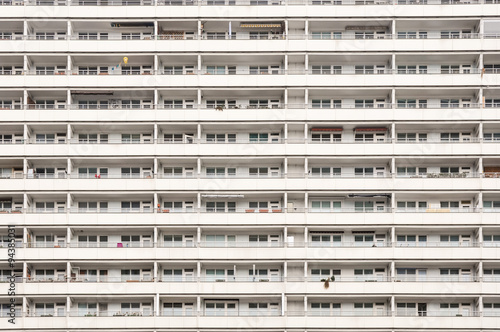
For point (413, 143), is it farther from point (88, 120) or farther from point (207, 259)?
point (88, 120)

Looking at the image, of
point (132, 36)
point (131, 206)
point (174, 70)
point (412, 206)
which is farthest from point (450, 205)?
point (132, 36)

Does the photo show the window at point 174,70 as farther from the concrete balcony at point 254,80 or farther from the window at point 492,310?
the window at point 492,310

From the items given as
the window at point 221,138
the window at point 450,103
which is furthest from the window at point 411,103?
the window at point 221,138

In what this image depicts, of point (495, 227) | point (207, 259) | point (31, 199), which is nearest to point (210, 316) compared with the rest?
point (207, 259)

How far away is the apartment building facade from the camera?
Result: 210ft

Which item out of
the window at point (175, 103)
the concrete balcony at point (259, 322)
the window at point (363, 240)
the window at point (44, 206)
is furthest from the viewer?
the window at point (175, 103)

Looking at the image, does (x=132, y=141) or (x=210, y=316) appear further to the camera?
(x=132, y=141)

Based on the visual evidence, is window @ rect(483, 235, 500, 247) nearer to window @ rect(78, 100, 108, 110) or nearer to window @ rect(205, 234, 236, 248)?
window @ rect(205, 234, 236, 248)

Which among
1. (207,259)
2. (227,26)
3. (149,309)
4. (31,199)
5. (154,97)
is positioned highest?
(227,26)

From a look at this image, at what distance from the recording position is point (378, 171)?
67312 mm

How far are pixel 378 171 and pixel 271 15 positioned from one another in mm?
17370

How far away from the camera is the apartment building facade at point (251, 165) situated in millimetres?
63906

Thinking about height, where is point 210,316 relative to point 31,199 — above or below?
below

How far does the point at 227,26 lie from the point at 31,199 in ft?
79.7
